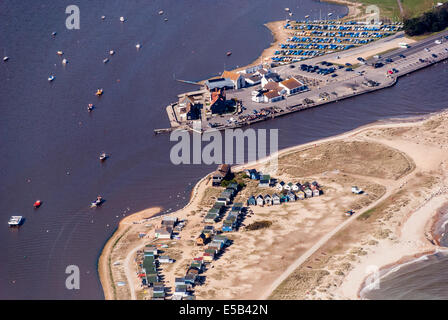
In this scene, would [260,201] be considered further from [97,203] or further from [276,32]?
[276,32]

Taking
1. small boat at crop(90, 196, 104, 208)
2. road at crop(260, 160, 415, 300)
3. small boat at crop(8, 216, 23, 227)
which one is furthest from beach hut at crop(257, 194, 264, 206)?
small boat at crop(8, 216, 23, 227)

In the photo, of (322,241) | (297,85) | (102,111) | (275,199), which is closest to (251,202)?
(275,199)

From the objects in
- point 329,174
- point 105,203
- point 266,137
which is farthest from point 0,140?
point 329,174

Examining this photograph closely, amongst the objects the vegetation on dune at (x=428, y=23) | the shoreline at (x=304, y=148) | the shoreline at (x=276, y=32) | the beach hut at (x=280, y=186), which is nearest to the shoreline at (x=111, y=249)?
the shoreline at (x=304, y=148)

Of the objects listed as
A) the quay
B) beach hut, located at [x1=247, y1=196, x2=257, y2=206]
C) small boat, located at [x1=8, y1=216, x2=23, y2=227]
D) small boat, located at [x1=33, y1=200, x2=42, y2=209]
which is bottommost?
beach hut, located at [x1=247, y1=196, x2=257, y2=206]

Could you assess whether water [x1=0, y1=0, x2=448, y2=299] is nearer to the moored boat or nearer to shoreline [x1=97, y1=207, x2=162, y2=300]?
shoreline [x1=97, y1=207, x2=162, y2=300]

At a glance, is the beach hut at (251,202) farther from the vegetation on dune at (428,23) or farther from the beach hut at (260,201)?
the vegetation on dune at (428,23)

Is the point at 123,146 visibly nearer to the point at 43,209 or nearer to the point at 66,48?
the point at 43,209
